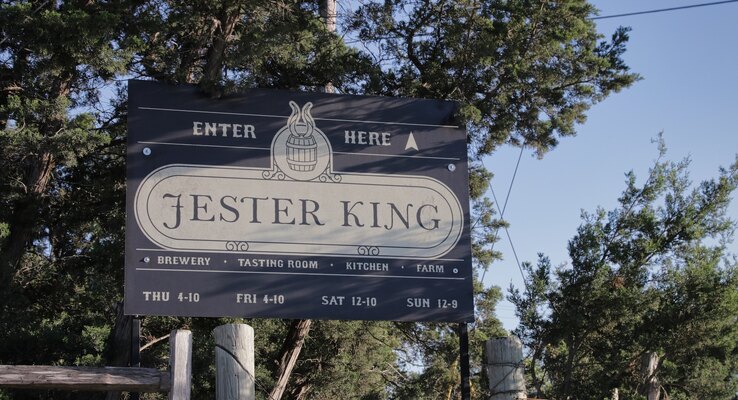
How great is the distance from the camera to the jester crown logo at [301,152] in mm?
8641

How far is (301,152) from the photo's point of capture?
343 inches

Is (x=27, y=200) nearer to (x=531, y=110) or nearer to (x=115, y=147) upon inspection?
(x=115, y=147)

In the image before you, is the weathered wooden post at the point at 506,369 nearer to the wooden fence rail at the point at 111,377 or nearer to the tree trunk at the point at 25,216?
the wooden fence rail at the point at 111,377

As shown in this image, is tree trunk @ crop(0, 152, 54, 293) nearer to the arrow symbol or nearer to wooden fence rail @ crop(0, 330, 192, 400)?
the arrow symbol

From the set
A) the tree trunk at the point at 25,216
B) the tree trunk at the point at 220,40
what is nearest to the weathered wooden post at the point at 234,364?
the tree trunk at the point at 220,40

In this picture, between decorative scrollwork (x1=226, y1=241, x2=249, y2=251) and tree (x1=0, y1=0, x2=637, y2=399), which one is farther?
tree (x1=0, y1=0, x2=637, y2=399)

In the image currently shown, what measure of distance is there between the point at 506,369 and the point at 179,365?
2685mm

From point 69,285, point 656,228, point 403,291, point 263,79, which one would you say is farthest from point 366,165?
point 69,285

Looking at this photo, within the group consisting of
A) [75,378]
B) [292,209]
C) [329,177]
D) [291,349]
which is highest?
[329,177]

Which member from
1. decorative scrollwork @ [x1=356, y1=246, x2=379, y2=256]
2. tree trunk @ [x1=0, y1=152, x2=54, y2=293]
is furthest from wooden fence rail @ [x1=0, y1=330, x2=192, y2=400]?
tree trunk @ [x1=0, y1=152, x2=54, y2=293]

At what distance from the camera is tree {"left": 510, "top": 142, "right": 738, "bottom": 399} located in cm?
1098

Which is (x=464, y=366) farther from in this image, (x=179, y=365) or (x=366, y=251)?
(x=179, y=365)

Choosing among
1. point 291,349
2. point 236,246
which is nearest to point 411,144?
point 236,246

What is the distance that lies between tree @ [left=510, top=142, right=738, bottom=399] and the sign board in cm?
251
